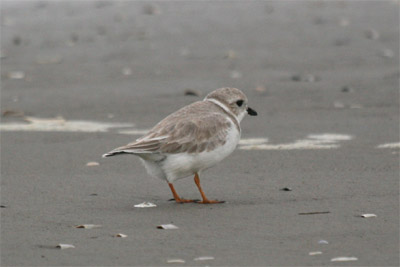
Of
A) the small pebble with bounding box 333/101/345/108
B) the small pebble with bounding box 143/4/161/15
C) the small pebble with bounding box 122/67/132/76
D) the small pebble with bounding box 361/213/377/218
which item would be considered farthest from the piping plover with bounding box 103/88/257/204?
the small pebble with bounding box 143/4/161/15

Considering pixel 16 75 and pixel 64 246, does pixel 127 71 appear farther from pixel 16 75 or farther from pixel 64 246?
pixel 64 246

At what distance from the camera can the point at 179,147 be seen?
573cm

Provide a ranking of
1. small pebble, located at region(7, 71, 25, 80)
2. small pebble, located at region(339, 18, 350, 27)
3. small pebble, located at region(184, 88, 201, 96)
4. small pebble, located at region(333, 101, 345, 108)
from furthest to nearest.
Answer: small pebble, located at region(339, 18, 350, 27)
small pebble, located at region(7, 71, 25, 80)
small pebble, located at region(184, 88, 201, 96)
small pebble, located at region(333, 101, 345, 108)

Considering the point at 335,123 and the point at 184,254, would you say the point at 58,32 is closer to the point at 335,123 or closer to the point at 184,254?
the point at 335,123

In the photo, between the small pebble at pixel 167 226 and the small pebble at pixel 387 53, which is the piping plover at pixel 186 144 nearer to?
the small pebble at pixel 167 226

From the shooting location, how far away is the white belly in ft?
18.7

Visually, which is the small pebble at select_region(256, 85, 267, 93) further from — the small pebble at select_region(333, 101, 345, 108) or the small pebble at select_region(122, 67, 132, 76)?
the small pebble at select_region(122, 67, 132, 76)

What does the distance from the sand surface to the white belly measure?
230 mm

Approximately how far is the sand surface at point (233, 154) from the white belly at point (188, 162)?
230mm

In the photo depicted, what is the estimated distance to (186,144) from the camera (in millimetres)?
5738

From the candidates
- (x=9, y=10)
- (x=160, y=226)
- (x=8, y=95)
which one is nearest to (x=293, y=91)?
(x=8, y=95)

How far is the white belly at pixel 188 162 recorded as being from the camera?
5.71 meters

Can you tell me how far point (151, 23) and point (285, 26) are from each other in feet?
8.27

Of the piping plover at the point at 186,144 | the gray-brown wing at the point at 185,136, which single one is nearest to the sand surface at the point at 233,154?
the piping plover at the point at 186,144
